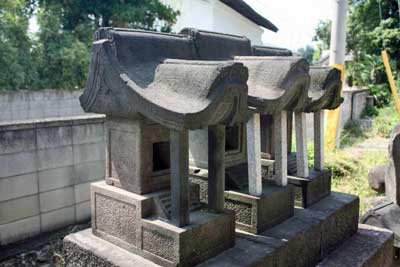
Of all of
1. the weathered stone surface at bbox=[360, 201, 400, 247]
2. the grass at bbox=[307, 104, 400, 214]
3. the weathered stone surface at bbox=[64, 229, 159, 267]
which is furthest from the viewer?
the grass at bbox=[307, 104, 400, 214]

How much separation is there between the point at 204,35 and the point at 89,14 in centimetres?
1000

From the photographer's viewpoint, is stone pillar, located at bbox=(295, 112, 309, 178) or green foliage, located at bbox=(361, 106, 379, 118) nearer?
stone pillar, located at bbox=(295, 112, 309, 178)

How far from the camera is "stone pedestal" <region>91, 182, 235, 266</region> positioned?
112 inches

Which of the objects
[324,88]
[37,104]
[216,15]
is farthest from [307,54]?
[324,88]

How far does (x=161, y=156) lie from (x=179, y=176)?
69 centimetres

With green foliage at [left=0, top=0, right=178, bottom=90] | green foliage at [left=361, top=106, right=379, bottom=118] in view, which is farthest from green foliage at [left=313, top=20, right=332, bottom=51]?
green foliage at [left=0, top=0, right=178, bottom=90]

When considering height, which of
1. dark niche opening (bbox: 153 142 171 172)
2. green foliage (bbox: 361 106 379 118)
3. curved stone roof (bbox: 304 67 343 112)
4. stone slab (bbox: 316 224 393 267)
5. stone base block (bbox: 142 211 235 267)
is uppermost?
curved stone roof (bbox: 304 67 343 112)

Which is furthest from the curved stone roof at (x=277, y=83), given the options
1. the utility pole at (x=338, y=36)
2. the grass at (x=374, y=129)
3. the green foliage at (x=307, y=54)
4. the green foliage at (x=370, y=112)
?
the green foliage at (x=370, y=112)

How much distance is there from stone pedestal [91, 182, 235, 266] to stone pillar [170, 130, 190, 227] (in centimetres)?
9

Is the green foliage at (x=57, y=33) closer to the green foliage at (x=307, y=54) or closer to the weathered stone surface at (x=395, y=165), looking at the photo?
the green foliage at (x=307, y=54)

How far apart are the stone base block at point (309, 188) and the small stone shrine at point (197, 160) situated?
25 millimetres

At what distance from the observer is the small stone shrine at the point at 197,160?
279 centimetres

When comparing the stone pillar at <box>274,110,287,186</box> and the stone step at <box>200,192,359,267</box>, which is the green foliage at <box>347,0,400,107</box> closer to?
the stone step at <box>200,192,359,267</box>

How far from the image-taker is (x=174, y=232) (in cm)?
279
